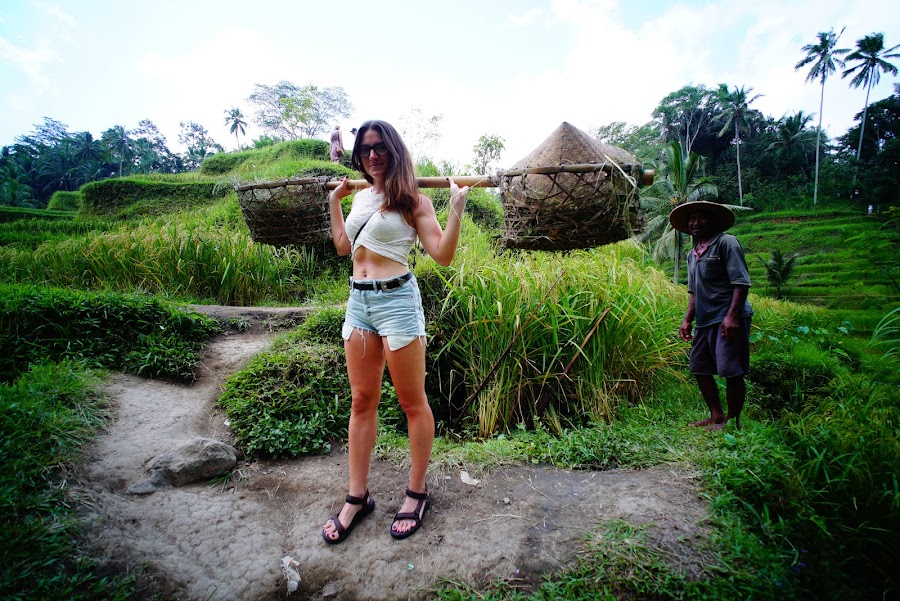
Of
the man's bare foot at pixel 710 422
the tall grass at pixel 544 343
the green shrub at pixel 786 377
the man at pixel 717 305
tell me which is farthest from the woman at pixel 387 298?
the green shrub at pixel 786 377

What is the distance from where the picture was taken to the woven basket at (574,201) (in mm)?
1937

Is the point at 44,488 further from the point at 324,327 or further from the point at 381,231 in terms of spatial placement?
the point at 324,327

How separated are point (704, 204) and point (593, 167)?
1.72 metres

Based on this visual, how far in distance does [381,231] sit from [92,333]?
2.80 meters

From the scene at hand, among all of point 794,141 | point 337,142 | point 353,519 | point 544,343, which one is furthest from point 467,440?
point 794,141

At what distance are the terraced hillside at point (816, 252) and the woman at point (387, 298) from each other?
1537 cm

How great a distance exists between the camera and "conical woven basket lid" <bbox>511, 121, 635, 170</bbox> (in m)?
2.12

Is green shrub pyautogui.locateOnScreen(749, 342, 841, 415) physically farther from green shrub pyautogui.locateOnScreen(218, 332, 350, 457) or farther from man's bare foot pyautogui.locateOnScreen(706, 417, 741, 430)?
green shrub pyautogui.locateOnScreen(218, 332, 350, 457)

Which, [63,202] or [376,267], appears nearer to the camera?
[376,267]

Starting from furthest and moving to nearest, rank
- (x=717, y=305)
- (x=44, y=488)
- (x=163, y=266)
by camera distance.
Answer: (x=163, y=266) < (x=717, y=305) < (x=44, y=488)

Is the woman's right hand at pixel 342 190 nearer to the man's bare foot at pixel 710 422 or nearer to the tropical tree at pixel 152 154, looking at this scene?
the man's bare foot at pixel 710 422

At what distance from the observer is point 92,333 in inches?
127

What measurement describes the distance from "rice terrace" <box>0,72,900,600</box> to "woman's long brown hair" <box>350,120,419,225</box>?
0.46ft

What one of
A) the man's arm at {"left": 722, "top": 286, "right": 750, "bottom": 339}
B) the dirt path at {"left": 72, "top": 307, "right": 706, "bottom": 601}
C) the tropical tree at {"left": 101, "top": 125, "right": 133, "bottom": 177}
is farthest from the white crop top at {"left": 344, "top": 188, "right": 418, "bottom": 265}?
the tropical tree at {"left": 101, "top": 125, "right": 133, "bottom": 177}
